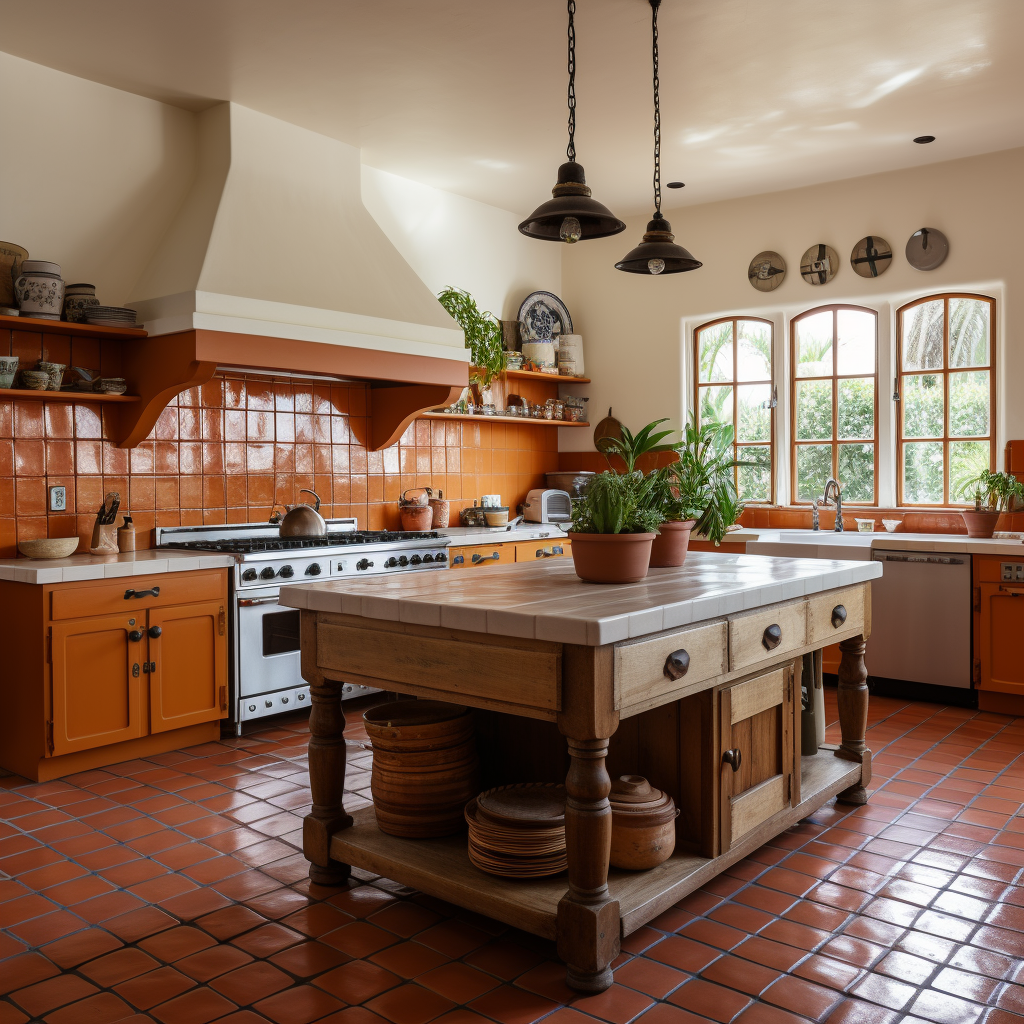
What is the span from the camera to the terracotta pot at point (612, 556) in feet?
8.96

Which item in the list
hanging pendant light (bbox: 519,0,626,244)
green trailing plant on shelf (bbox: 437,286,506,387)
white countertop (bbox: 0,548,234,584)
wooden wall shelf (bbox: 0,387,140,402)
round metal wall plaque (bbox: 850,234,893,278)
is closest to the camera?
hanging pendant light (bbox: 519,0,626,244)

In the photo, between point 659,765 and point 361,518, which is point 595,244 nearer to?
point 361,518

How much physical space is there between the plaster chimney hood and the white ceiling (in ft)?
0.83

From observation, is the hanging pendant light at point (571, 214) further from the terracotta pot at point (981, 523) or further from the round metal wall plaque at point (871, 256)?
the round metal wall plaque at point (871, 256)

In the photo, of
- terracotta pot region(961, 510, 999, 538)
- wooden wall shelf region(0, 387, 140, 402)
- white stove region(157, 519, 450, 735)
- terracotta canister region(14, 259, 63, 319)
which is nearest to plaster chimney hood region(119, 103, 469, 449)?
wooden wall shelf region(0, 387, 140, 402)

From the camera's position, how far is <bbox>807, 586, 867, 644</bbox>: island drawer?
9.84ft

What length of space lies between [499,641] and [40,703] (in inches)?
95.7

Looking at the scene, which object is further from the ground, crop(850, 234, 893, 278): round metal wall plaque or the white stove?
crop(850, 234, 893, 278): round metal wall plaque

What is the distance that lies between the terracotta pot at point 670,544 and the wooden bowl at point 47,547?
2.66 metres

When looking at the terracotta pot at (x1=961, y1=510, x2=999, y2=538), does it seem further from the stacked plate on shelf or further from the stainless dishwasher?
the stacked plate on shelf

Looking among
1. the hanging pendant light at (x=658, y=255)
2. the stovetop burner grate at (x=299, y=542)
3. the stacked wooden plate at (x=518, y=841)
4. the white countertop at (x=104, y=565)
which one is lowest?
the stacked wooden plate at (x=518, y=841)

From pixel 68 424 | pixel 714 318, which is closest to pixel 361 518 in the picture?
pixel 68 424

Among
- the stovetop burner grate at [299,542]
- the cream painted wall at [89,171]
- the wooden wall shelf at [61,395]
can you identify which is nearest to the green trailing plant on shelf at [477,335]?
the stovetop burner grate at [299,542]

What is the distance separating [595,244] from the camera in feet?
23.2
